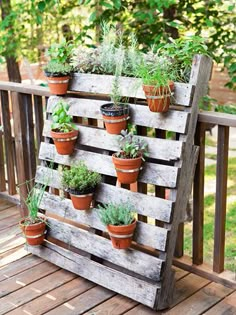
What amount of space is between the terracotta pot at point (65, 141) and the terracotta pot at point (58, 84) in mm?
254

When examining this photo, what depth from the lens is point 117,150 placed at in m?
2.63

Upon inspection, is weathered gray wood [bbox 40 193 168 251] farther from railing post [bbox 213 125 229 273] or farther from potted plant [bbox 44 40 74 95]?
potted plant [bbox 44 40 74 95]

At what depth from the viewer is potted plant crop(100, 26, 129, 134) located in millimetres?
2537

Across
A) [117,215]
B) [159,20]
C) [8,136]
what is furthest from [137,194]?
[159,20]

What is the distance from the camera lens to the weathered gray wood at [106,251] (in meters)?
2.50

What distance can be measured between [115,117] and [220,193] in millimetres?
696

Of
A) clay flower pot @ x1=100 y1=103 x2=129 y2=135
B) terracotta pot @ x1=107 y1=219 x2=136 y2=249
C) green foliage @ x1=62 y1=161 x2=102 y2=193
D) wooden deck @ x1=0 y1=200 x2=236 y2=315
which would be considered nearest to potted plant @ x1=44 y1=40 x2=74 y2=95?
clay flower pot @ x1=100 y1=103 x2=129 y2=135

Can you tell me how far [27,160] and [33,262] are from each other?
0.84 meters

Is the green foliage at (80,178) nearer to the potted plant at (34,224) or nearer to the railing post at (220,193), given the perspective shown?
the potted plant at (34,224)

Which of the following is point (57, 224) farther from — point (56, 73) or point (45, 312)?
point (56, 73)

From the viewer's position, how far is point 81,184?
2.68 meters

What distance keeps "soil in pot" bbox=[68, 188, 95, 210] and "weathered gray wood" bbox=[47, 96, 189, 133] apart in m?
0.44

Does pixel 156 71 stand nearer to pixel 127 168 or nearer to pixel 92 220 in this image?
pixel 127 168

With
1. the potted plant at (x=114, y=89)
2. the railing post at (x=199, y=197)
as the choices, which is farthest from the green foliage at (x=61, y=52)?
the railing post at (x=199, y=197)
